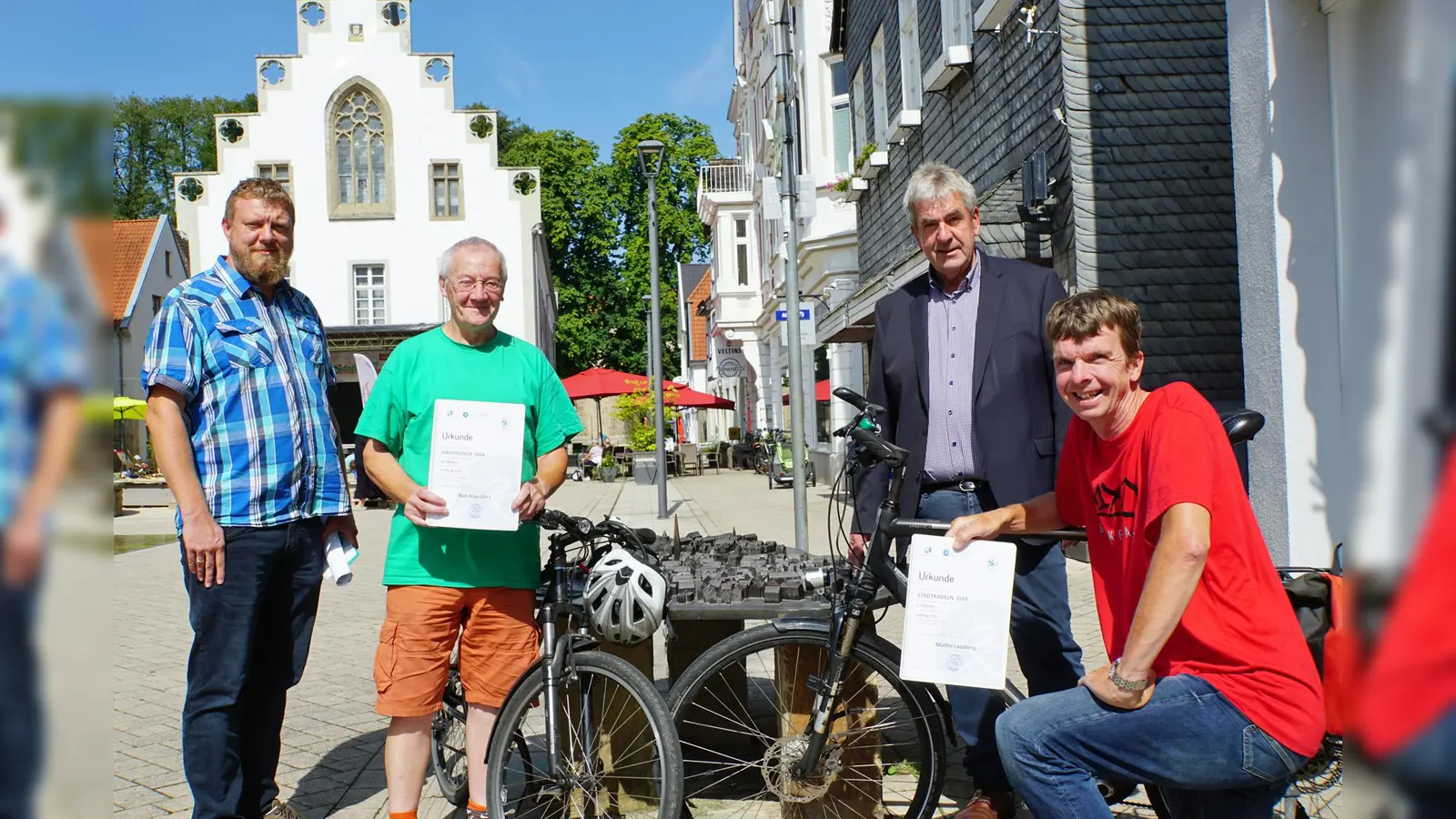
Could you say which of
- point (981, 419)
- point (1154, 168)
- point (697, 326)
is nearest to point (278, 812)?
point (981, 419)

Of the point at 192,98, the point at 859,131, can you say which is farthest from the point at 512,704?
the point at 859,131

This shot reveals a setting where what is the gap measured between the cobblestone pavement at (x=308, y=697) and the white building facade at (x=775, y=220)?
4.05m

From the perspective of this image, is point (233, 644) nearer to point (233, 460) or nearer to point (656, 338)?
point (233, 460)

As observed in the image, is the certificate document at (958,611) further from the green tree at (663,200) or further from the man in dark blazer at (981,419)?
the green tree at (663,200)

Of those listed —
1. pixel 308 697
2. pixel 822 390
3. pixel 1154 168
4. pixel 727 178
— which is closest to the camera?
pixel 308 697

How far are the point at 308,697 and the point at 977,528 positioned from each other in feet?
14.2

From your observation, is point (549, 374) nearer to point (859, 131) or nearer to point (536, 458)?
point (536, 458)

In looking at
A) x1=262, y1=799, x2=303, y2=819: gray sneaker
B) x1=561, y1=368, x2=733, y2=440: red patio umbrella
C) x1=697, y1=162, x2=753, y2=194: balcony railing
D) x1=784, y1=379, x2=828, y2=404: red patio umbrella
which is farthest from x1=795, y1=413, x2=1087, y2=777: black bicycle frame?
x1=697, y1=162, x2=753, y2=194: balcony railing

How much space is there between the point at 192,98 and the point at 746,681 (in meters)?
3.32

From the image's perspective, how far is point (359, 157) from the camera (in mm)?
35188

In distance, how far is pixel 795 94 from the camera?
2188cm

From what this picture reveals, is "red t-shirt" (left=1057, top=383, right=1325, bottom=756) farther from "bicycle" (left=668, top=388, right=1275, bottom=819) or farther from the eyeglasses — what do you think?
the eyeglasses

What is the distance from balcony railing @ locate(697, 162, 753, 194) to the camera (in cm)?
3956

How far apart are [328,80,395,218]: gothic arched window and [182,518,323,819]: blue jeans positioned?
33.1m
